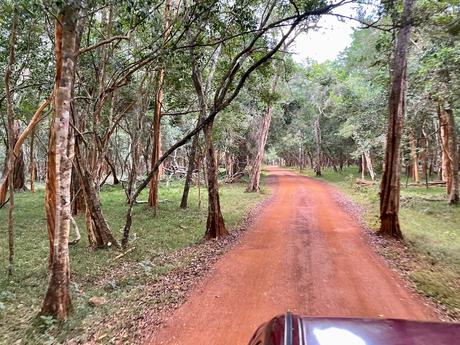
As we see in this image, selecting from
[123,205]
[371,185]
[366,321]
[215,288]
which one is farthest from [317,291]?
[371,185]

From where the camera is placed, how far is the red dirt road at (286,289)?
5.43 m

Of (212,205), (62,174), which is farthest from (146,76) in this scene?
(62,174)

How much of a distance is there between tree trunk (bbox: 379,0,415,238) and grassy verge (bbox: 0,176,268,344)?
16.9ft

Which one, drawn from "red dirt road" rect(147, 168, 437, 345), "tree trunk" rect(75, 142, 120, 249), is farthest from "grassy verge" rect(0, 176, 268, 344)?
"red dirt road" rect(147, 168, 437, 345)

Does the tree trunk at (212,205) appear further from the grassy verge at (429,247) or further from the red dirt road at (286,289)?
the grassy verge at (429,247)

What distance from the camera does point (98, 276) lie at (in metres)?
8.13

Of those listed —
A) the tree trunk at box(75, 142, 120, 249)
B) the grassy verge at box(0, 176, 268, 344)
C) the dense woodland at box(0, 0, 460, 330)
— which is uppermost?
the dense woodland at box(0, 0, 460, 330)

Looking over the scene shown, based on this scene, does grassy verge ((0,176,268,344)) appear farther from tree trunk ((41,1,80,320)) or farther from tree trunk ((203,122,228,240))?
tree trunk ((203,122,228,240))

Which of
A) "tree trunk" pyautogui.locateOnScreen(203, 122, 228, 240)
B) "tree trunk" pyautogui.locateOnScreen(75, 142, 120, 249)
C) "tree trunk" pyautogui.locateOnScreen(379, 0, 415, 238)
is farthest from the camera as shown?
"tree trunk" pyautogui.locateOnScreen(203, 122, 228, 240)

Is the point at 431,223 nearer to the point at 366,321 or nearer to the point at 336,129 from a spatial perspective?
the point at 366,321

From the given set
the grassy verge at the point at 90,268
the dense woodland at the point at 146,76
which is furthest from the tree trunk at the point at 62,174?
the grassy verge at the point at 90,268

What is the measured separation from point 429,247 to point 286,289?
5960 mm

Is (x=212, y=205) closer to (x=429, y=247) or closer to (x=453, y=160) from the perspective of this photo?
(x=429, y=247)

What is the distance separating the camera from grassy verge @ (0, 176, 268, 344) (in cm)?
550
